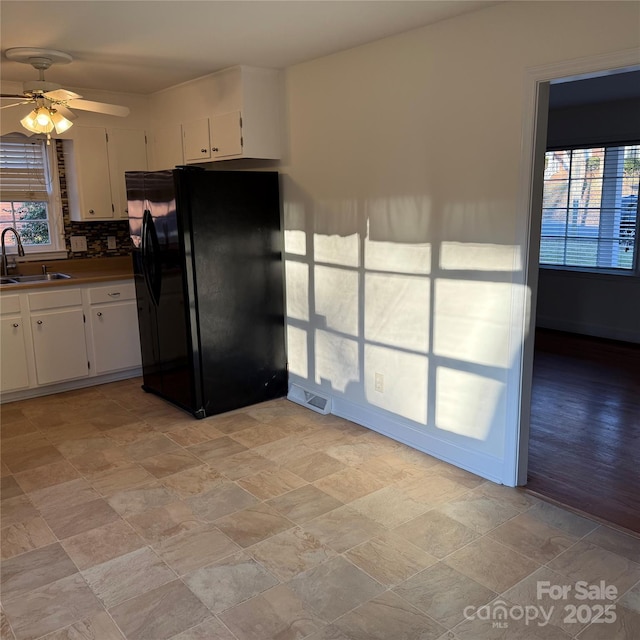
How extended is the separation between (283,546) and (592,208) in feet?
16.8

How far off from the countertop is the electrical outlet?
0.10 metres

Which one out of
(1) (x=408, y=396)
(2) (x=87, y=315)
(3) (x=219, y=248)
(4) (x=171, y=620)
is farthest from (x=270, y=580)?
(2) (x=87, y=315)

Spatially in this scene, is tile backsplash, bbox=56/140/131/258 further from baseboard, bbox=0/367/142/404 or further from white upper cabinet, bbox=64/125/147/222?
baseboard, bbox=0/367/142/404

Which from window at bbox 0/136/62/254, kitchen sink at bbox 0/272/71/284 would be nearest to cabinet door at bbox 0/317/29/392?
kitchen sink at bbox 0/272/71/284

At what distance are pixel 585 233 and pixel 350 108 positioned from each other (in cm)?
373

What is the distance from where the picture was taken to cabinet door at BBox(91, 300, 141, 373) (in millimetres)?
4629

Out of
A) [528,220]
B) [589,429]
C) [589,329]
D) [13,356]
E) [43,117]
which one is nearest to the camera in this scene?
[528,220]

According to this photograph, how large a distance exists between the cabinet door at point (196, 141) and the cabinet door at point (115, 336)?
50.0 inches

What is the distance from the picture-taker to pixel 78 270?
197 inches

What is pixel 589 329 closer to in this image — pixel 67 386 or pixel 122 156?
pixel 122 156

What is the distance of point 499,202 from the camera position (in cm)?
285

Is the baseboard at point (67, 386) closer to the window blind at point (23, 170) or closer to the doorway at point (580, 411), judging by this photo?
the window blind at point (23, 170)

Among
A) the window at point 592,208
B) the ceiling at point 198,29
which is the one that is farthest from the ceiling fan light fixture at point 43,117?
the window at point 592,208

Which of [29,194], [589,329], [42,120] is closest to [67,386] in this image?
[29,194]
